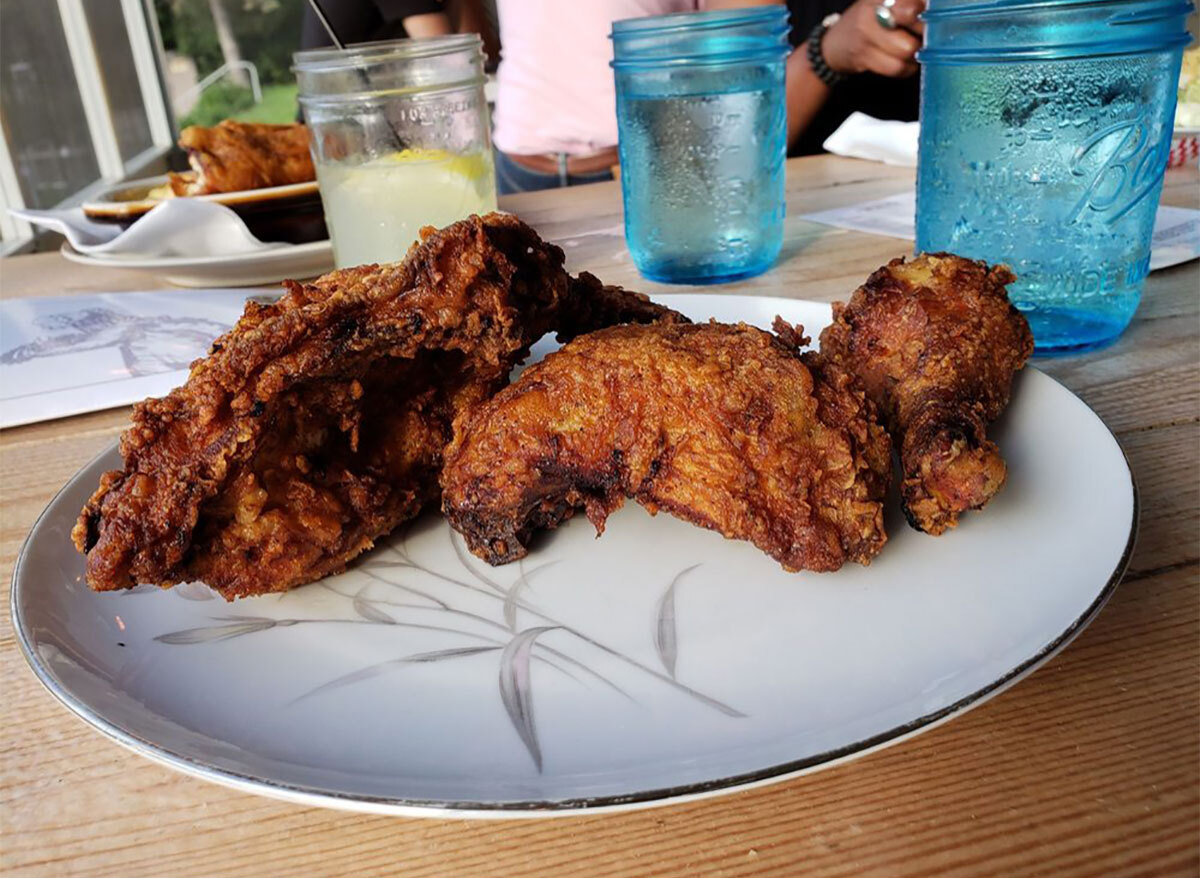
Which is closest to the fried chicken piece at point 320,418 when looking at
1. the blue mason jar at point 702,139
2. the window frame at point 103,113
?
the blue mason jar at point 702,139

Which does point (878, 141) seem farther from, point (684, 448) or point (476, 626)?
point (476, 626)

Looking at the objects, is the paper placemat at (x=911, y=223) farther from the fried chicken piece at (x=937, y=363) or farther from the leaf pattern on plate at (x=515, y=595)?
the leaf pattern on plate at (x=515, y=595)

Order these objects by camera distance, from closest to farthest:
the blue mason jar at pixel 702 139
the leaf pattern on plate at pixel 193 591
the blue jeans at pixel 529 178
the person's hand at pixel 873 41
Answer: the leaf pattern on plate at pixel 193 591 → the blue mason jar at pixel 702 139 → the person's hand at pixel 873 41 → the blue jeans at pixel 529 178

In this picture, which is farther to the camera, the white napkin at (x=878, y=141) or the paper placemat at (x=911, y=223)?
the white napkin at (x=878, y=141)

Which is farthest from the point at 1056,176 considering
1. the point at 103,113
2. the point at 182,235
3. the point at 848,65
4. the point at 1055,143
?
the point at 103,113

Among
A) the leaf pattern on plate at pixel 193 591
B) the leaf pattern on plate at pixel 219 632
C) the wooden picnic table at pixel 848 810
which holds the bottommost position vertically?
the wooden picnic table at pixel 848 810

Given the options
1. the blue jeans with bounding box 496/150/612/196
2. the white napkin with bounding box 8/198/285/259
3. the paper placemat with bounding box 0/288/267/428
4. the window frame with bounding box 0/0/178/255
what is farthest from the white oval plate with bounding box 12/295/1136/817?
the window frame with bounding box 0/0/178/255

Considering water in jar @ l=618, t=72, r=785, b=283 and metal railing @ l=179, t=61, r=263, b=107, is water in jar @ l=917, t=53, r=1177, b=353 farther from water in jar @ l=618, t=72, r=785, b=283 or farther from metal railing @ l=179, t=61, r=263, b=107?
metal railing @ l=179, t=61, r=263, b=107

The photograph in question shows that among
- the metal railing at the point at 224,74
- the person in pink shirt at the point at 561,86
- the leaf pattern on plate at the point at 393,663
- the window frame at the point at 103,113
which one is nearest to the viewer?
the leaf pattern on plate at the point at 393,663
